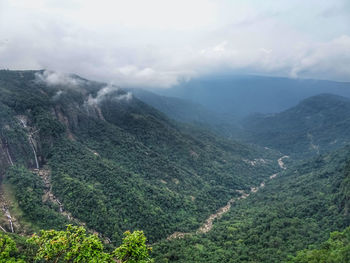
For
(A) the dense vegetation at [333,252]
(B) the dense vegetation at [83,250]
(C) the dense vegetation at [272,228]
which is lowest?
(C) the dense vegetation at [272,228]

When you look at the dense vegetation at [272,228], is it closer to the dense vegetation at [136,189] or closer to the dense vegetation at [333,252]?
the dense vegetation at [136,189]

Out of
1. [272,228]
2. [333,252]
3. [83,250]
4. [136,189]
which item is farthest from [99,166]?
[83,250]

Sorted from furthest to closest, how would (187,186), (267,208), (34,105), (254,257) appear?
(187,186) < (34,105) < (267,208) < (254,257)

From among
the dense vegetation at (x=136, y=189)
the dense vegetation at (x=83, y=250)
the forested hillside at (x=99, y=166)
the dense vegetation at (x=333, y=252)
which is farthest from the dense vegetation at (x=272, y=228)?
the dense vegetation at (x=83, y=250)

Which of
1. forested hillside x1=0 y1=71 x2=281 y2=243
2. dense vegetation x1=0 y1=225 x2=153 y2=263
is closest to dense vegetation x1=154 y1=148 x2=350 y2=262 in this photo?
forested hillside x1=0 y1=71 x2=281 y2=243

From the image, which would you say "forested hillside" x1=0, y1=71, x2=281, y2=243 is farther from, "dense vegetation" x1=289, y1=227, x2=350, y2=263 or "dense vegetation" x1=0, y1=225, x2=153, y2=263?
"dense vegetation" x1=0, y1=225, x2=153, y2=263

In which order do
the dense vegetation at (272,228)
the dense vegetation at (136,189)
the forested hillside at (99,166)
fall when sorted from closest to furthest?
the dense vegetation at (136,189) → the dense vegetation at (272,228) → the forested hillside at (99,166)

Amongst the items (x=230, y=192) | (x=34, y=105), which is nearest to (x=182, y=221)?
(x=230, y=192)

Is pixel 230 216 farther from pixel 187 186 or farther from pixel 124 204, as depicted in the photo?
pixel 124 204
